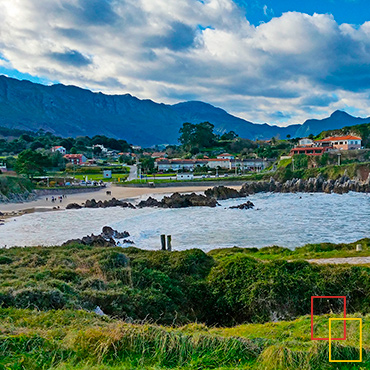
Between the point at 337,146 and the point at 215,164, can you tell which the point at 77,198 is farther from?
the point at 337,146

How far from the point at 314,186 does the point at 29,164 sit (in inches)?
1843

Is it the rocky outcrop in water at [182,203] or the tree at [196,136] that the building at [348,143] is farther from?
the rocky outcrop in water at [182,203]

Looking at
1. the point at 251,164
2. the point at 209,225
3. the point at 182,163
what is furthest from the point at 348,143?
the point at 209,225

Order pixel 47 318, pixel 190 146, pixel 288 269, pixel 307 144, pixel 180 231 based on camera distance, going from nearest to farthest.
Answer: pixel 47 318
pixel 288 269
pixel 180 231
pixel 307 144
pixel 190 146

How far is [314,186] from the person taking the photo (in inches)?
2143

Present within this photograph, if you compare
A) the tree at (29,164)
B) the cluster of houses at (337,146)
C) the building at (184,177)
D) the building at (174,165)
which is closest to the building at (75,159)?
the building at (174,165)

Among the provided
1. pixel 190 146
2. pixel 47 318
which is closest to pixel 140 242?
pixel 47 318

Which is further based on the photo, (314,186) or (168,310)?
(314,186)

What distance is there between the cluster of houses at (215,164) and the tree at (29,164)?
29197mm

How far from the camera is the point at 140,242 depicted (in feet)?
72.7

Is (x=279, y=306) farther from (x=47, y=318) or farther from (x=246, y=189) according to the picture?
(x=246, y=189)

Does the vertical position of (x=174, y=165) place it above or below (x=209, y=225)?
above

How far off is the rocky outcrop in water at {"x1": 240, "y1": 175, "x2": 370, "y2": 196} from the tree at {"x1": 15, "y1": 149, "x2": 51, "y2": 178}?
3555 cm

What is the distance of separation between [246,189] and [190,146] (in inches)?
2465
